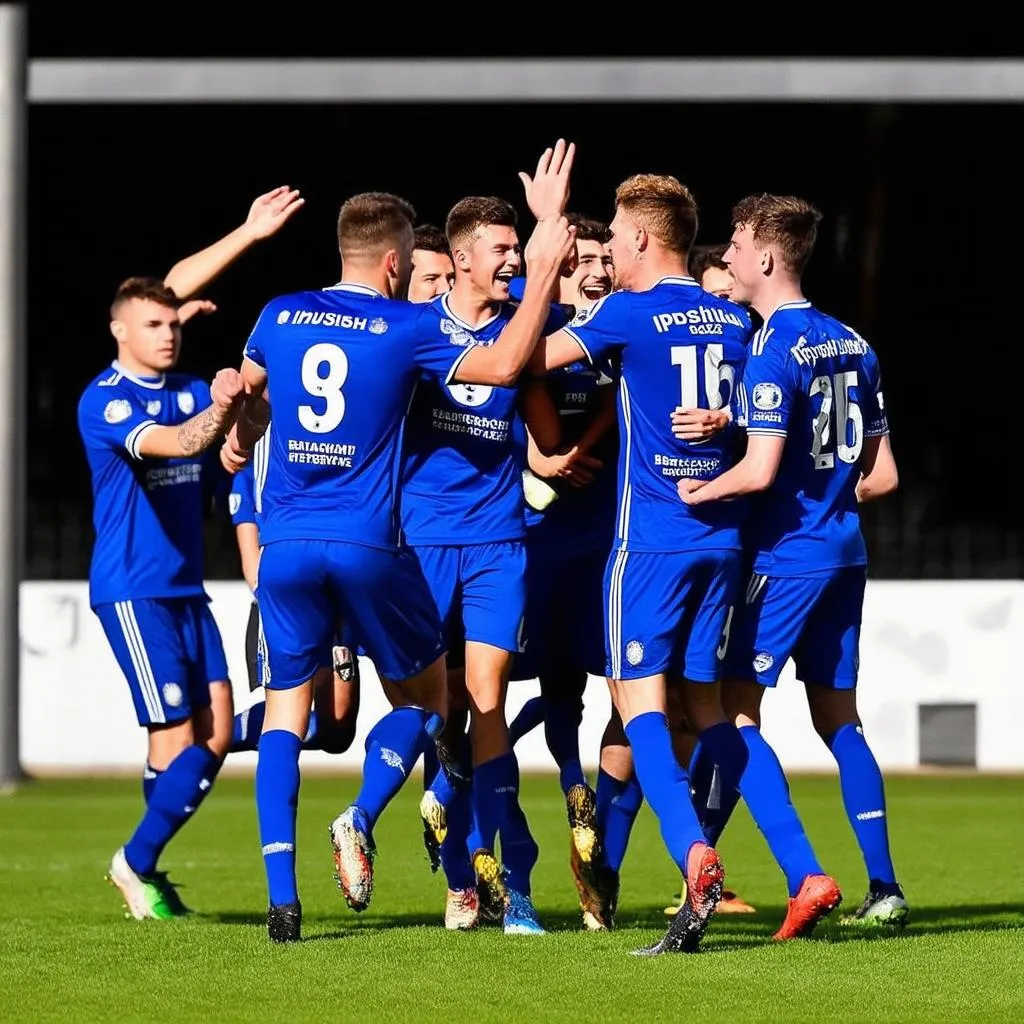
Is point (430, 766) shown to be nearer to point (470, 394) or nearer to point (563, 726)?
point (563, 726)

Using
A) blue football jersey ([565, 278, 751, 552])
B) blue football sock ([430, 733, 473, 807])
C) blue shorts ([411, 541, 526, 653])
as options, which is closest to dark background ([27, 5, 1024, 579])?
blue football sock ([430, 733, 473, 807])

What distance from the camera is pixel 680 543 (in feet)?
19.6

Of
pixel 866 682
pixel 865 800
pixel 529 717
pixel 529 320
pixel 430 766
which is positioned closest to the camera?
pixel 529 320

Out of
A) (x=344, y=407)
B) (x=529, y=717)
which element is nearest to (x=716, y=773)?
(x=529, y=717)

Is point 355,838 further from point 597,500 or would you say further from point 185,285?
point 185,285

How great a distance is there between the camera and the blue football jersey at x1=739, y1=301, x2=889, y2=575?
6.34 metres

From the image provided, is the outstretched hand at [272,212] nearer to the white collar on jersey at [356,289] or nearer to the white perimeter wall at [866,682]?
the white collar on jersey at [356,289]

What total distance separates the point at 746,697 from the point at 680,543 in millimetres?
734

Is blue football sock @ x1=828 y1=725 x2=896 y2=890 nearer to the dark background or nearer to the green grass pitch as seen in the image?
the green grass pitch

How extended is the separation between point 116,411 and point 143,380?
13.3 inches

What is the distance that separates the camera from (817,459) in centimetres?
644

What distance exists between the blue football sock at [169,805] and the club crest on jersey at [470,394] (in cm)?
166

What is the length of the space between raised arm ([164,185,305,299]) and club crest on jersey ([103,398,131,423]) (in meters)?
0.60
